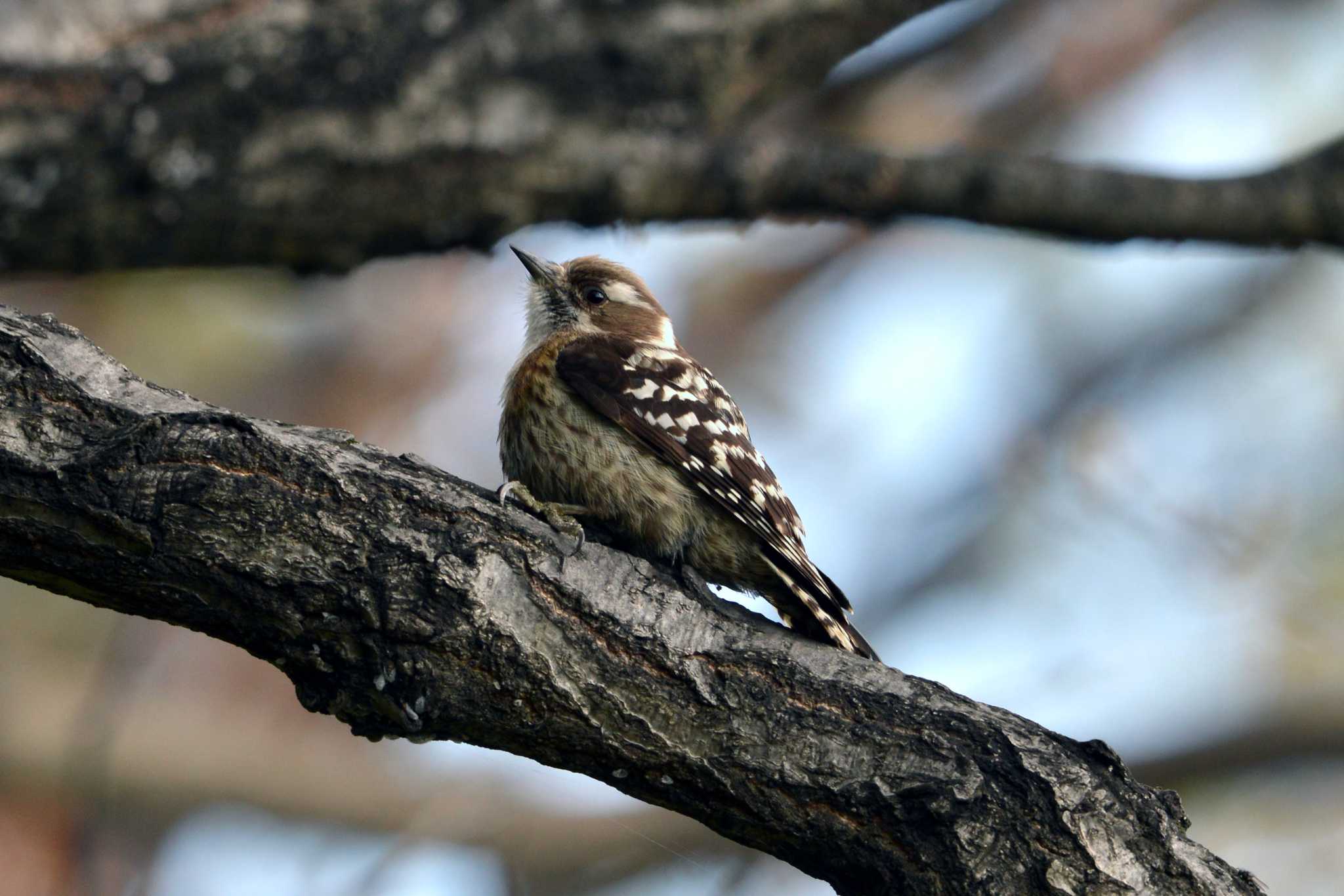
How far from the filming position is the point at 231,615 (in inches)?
103

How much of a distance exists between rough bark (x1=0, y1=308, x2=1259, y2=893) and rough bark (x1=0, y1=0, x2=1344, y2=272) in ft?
5.50

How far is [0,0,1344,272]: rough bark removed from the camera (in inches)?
171

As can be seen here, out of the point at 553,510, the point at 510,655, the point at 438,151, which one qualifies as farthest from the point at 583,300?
the point at 510,655

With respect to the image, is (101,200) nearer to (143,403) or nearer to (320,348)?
(143,403)

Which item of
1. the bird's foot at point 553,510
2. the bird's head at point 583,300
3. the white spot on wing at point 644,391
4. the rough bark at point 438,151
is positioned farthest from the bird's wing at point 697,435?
the bird's head at point 583,300

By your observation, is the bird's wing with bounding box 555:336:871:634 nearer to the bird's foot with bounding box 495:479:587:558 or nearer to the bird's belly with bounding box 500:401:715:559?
the bird's belly with bounding box 500:401:715:559

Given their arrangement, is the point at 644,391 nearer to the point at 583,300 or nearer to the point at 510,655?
the point at 583,300

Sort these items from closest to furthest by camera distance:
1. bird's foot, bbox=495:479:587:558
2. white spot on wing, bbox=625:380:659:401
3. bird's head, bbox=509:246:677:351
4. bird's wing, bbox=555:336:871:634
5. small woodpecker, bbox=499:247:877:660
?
bird's foot, bbox=495:479:587:558 → bird's wing, bbox=555:336:871:634 → small woodpecker, bbox=499:247:877:660 → white spot on wing, bbox=625:380:659:401 → bird's head, bbox=509:246:677:351

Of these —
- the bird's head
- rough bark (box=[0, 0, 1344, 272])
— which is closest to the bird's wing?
rough bark (box=[0, 0, 1344, 272])

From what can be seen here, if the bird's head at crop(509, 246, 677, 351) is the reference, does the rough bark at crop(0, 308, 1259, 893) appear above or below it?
below

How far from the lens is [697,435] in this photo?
430 cm

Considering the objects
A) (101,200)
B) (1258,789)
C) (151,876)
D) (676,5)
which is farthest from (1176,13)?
(151,876)

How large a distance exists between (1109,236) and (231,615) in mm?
3213

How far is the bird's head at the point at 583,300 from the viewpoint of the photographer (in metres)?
5.53
